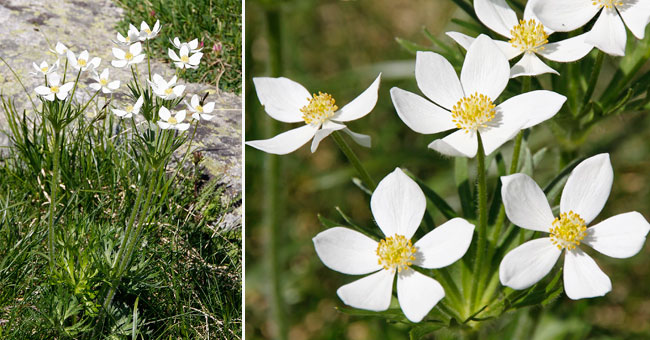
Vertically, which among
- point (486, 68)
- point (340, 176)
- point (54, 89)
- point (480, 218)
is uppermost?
point (486, 68)

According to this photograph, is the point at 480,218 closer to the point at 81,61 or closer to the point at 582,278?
the point at 582,278

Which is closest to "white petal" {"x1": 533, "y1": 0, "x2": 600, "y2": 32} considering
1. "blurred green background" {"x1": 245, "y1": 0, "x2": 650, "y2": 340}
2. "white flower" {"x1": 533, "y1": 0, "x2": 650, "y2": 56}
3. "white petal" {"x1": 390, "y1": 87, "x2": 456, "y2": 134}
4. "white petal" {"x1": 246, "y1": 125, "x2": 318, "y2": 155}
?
"white flower" {"x1": 533, "y1": 0, "x2": 650, "y2": 56}

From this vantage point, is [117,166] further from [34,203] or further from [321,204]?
[321,204]

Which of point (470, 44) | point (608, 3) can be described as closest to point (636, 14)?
point (608, 3)

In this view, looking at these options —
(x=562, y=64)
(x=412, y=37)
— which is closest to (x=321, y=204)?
(x=412, y=37)

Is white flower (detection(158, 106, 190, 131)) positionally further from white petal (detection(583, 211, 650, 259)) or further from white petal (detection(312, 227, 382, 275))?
white petal (detection(583, 211, 650, 259))
